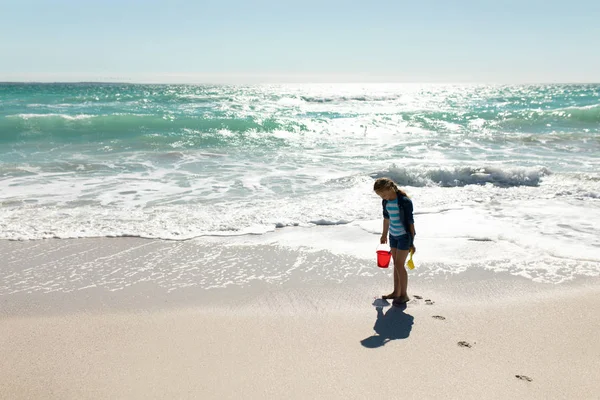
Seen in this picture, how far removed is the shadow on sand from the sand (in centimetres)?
2

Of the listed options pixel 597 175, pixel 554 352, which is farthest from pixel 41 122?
pixel 554 352

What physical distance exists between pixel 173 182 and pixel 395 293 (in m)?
7.78

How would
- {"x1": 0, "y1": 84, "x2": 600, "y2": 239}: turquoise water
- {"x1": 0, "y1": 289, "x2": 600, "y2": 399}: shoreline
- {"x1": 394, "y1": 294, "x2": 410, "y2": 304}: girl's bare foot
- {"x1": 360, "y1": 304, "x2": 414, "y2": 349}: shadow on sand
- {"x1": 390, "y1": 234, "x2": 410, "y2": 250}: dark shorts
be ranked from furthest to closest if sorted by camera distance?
{"x1": 0, "y1": 84, "x2": 600, "y2": 239}: turquoise water, {"x1": 390, "y1": 234, "x2": 410, "y2": 250}: dark shorts, {"x1": 394, "y1": 294, "x2": 410, "y2": 304}: girl's bare foot, {"x1": 360, "y1": 304, "x2": 414, "y2": 349}: shadow on sand, {"x1": 0, "y1": 289, "x2": 600, "y2": 399}: shoreline

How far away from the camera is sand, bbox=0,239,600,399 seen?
3762 millimetres

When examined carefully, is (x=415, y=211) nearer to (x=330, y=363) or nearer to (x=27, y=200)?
(x=330, y=363)

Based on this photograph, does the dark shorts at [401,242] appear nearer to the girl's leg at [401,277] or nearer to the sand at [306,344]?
the girl's leg at [401,277]

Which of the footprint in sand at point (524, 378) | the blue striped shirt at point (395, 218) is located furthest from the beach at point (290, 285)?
the blue striped shirt at point (395, 218)

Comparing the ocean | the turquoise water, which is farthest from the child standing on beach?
the turquoise water

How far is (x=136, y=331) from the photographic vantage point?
15.4 ft

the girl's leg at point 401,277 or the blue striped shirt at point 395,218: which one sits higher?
the blue striped shirt at point 395,218

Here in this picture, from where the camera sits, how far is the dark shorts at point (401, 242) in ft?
17.9

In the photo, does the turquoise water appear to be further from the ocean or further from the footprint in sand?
the footprint in sand

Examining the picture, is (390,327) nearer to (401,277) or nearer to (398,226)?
(401,277)

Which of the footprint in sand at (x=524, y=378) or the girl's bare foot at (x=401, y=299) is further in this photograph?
the girl's bare foot at (x=401, y=299)
